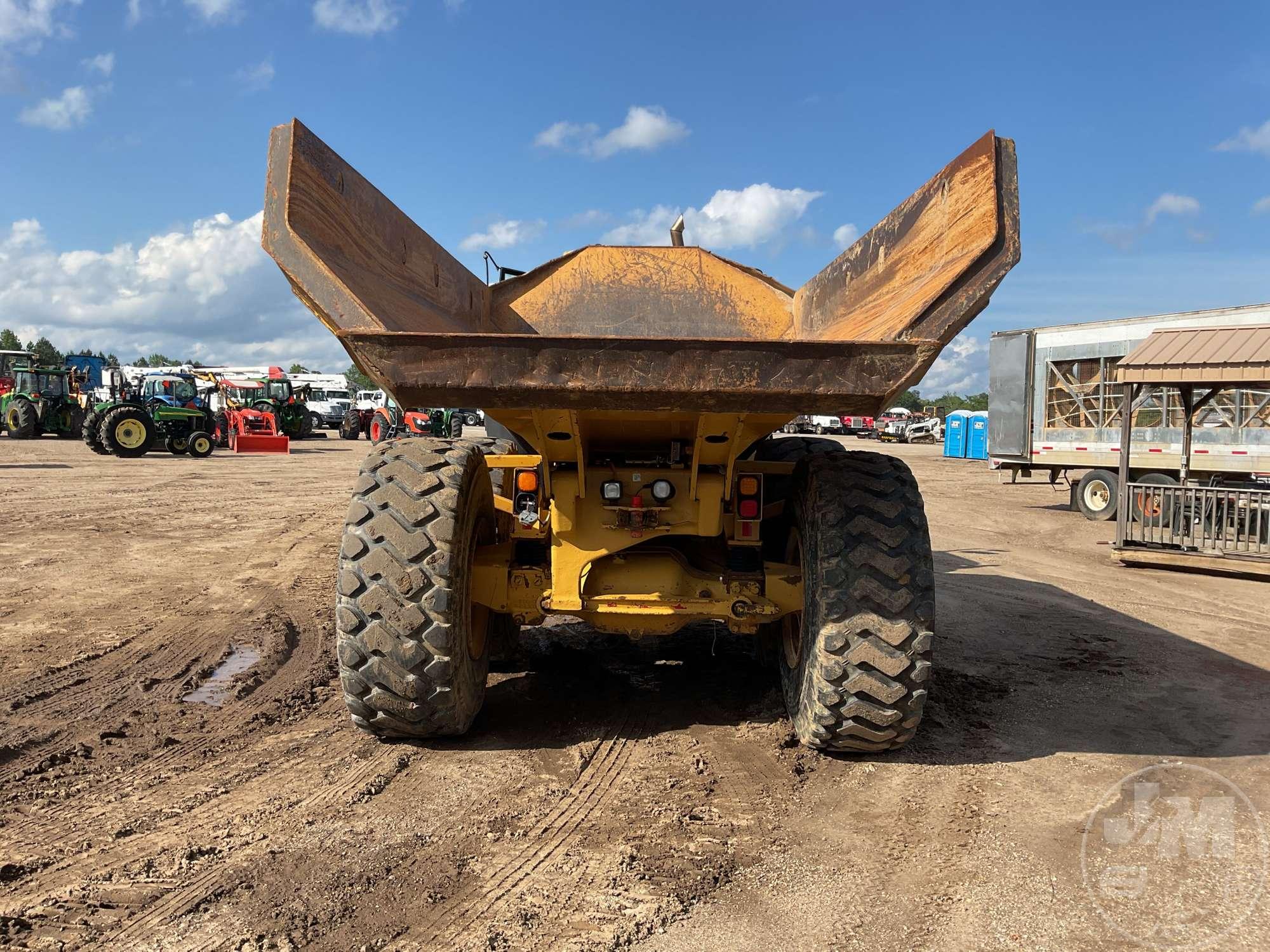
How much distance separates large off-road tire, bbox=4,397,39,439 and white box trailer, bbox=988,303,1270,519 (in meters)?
25.9

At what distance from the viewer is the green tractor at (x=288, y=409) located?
1155 inches

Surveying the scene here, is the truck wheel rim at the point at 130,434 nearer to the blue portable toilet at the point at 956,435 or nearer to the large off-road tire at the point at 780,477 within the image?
the large off-road tire at the point at 780,477

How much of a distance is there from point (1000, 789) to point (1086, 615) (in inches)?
170

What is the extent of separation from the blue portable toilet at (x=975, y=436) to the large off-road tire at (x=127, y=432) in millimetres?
27724

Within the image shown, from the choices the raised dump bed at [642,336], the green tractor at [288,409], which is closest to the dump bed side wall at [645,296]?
the raised dump bed at [642,336]

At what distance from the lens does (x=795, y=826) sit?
3252mm

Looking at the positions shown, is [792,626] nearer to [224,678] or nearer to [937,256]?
[937,256]

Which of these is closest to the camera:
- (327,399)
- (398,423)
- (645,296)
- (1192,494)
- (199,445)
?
(645,296)

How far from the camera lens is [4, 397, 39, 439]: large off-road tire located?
25.9m

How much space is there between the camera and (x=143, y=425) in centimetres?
2169

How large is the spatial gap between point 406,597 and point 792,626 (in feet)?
6.10

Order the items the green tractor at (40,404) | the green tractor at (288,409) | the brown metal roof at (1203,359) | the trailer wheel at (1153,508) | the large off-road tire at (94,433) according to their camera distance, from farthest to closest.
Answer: the green tractor at (288,409) < the green tractor at (40,404) < the large off-road tire at (94,433) < the trailer wheel at (1153,508) < the brown metal roof at (1203,359)

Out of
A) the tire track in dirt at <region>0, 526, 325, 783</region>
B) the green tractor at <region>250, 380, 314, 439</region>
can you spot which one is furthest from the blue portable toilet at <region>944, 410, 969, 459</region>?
the tire track in dirt at <region>0, 526, 325, 783</region>

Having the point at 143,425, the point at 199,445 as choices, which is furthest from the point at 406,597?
the point at 199,445
